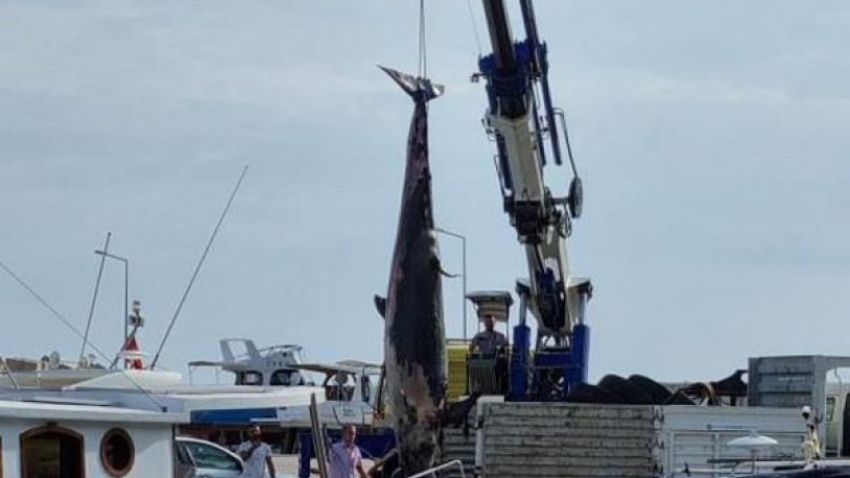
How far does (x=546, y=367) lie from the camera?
95.1 ft

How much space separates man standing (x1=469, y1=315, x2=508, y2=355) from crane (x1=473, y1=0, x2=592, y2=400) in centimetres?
28

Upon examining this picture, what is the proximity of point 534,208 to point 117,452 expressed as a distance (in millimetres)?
12948

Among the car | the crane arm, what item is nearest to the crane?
the crane arm

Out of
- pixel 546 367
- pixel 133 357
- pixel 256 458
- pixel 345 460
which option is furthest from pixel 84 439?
pixel 546 367

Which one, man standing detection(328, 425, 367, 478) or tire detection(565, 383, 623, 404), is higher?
tire detection(565, 383, 623, 404)

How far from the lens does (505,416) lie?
903 inches

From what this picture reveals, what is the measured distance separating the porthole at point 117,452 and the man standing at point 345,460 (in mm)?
5916

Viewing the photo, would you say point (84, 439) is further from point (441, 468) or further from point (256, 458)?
point (256, 458)

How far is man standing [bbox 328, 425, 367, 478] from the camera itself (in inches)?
877

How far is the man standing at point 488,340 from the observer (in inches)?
1109

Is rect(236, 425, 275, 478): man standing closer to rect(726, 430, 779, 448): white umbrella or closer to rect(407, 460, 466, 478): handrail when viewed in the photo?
rect(407, 460, 466, 478): handrail

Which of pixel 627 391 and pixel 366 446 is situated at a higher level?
pixel 627 391

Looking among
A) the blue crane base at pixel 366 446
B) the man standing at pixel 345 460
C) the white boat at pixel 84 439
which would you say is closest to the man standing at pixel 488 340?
the blue crane base at pixel 366 446

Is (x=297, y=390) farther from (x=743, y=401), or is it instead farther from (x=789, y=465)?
(x=743, y=401)
